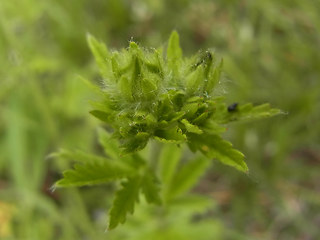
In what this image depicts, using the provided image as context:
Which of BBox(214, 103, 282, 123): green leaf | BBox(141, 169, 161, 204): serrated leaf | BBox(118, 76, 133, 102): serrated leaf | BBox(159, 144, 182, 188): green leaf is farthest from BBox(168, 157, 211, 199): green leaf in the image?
BBox(118, 76, 133, 102): serrated leaf

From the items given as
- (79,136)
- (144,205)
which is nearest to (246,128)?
(144,205)

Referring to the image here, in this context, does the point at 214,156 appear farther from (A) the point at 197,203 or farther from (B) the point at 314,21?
(B) the point at 314,21

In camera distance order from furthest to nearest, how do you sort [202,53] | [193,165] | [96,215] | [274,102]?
[96,215] < [274,102] < [193,165] < [202,53]

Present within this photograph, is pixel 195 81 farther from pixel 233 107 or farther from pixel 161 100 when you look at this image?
pixel 233 107

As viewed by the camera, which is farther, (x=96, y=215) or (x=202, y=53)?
(x=96, y=215)

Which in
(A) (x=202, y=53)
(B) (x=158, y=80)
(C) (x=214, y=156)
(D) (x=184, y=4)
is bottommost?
(C) (x=214, y=156)

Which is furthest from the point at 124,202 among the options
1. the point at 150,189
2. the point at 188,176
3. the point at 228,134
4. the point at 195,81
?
the point at 228,134

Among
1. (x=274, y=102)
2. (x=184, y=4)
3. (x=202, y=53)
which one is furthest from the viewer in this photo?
(x=184, y=4)

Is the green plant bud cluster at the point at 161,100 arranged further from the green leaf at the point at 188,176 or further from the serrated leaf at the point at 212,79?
the green leaf at the point at 188,176
